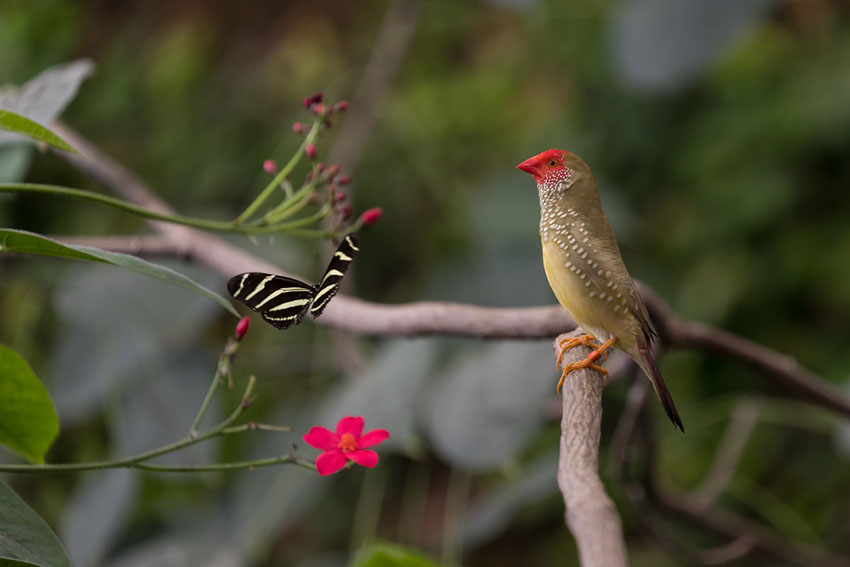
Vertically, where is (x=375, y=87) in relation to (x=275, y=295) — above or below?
above

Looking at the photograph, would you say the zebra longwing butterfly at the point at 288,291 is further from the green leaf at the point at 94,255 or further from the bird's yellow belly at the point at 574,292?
the bird's yellow belly at the point at 574,292

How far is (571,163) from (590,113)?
174cm

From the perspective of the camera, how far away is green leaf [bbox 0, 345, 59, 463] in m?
0.54

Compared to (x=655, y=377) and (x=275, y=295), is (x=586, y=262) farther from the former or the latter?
(x=275, y=295)

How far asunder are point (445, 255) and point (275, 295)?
1.67 metres

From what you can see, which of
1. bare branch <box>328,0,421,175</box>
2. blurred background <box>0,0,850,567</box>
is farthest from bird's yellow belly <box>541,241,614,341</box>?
bare branch <box>328,0,421,175</box>

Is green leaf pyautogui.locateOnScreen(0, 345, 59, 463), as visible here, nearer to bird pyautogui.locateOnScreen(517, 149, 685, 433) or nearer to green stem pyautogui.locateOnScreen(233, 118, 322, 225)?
green stem pyautogui.locateOnScreen(233, 118, 322, 225)

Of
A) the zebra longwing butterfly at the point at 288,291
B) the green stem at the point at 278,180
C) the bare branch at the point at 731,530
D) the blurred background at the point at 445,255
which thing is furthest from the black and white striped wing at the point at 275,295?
the bare branch at the point at 731,530

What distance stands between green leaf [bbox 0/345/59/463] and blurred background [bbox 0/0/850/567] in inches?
15.3

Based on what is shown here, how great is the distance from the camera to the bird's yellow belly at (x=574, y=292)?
512mm

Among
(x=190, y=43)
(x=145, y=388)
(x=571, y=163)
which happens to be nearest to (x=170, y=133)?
(x=190, y=43)

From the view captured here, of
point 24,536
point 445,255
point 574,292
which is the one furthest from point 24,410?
point 445,255

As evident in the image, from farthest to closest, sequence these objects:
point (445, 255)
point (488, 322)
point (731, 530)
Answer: point (445, 255) < point (731, 530) < point (488, 322)

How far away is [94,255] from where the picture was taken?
472 mm
